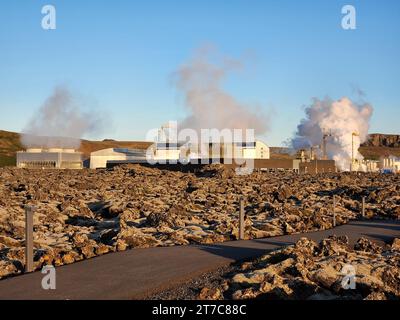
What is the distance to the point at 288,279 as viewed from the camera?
8578mm

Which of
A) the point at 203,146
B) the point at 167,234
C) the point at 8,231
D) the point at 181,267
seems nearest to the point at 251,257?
the point at 181,267

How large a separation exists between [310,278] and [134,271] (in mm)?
2665

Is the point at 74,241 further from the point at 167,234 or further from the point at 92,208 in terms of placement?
the point at 92,208

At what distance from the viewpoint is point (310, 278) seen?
342 inches

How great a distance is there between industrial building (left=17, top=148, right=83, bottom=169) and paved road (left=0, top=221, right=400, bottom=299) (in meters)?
67.4

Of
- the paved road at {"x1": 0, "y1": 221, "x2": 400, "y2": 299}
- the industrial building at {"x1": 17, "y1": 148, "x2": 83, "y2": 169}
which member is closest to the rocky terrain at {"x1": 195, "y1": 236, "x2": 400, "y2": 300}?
the paved road at {"x1": 0, "y1": 221, "x2": 400, "y2": 299}

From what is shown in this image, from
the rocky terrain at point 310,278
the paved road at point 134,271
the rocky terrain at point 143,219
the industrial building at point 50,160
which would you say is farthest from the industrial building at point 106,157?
the rocky terrain at point 310,278

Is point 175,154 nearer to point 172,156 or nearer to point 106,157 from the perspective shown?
point 172,156

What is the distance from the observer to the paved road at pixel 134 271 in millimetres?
7953

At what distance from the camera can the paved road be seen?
26.1 ft

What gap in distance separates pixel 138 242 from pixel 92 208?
30.9 feet

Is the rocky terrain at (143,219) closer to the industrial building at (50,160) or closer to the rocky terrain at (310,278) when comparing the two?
the rocky terrain at (310,278)

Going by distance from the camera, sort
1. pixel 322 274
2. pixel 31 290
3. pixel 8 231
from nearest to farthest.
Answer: pixel 31 290 < pixel 322 274 < pixel 8 231
